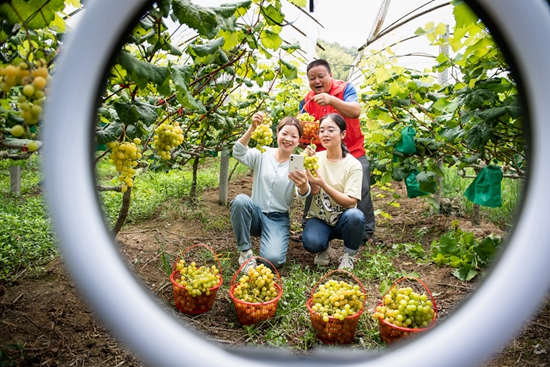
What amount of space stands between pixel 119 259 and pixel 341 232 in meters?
2.00

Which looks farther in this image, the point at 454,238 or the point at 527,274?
the point at 454,238

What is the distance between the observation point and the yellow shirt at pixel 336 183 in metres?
2.24

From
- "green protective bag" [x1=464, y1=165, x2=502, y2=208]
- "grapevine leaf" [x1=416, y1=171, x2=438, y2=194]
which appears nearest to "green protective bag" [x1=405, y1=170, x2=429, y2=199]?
"grapevine leaf" [x1=416, y1=171, x2=438, y2=194]

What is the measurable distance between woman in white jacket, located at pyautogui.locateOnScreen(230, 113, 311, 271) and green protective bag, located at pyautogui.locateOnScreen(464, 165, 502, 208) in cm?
91

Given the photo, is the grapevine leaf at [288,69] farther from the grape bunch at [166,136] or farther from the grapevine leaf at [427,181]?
the grapevine leaf at [427,181]

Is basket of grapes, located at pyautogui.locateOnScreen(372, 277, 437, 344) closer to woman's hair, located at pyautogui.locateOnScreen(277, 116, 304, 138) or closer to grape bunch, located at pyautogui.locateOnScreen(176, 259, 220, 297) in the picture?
grape bunch, located at pyautogui.locateOnScreen(176, 259, 220, 297)

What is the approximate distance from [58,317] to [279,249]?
1199 mm

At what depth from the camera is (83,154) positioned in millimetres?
425

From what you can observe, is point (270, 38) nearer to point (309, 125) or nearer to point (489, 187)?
point (309, 125)

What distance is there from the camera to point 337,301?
5.07ft

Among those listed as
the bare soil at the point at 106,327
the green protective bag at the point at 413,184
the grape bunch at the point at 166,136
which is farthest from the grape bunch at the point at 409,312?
the green protective bag at the point at 413,184

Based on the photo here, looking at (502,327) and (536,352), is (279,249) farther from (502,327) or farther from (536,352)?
(502,327)

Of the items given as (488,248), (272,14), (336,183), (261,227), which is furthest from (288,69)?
(488,248)

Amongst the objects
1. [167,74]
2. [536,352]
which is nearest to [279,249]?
[536,352]
